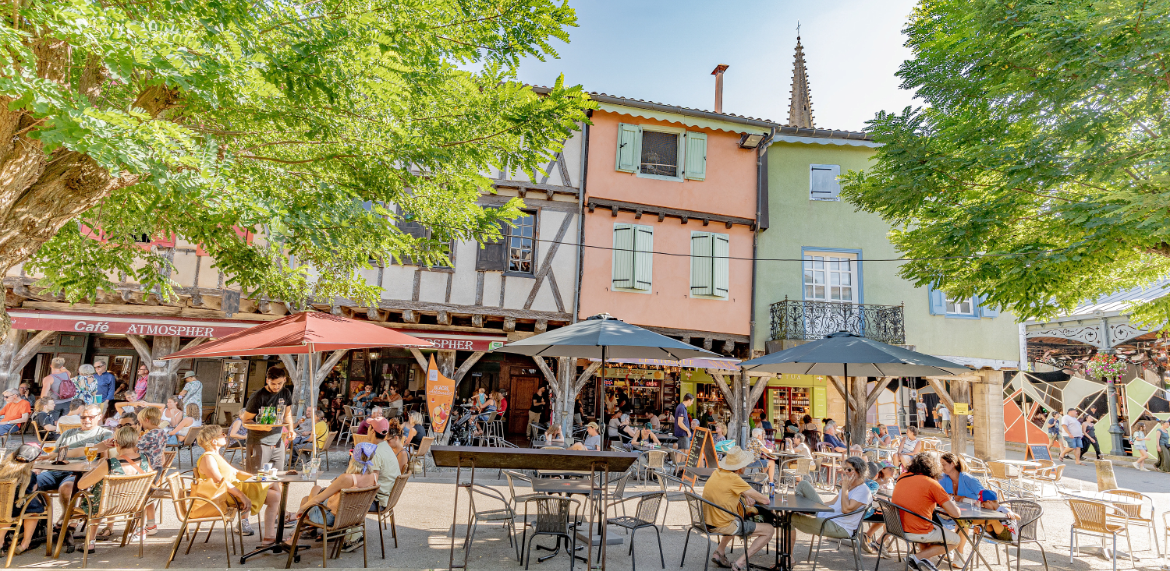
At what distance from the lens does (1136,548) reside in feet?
22.1

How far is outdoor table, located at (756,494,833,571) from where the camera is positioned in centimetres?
485

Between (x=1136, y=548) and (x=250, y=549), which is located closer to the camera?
(x=250, y=549)

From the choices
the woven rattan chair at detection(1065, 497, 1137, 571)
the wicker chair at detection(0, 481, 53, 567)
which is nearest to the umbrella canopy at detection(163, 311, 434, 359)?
the wicker chair at detection(0, 481, 53, 567)

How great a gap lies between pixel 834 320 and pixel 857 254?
193cm

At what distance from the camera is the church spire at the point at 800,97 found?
950 inches

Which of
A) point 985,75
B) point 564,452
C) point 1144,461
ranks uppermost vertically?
point 985,75

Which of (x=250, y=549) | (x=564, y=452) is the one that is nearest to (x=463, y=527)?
(x=250, y=549)

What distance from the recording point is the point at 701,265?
13211 millimetres

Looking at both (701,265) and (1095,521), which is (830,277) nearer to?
(701,265)

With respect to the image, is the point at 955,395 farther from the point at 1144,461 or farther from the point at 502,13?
the point at 502,13

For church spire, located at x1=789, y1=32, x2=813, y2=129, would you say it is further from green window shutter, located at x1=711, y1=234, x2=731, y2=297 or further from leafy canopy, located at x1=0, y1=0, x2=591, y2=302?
leafy canopy, located at x1=0, y1=0, x2=591, y2=302

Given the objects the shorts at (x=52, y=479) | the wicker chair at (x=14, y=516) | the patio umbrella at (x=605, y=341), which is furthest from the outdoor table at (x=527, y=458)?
the shorts at (x=52, y=479)

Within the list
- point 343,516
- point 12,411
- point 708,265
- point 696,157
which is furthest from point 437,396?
point 696,157

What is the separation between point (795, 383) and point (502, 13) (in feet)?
44.2
